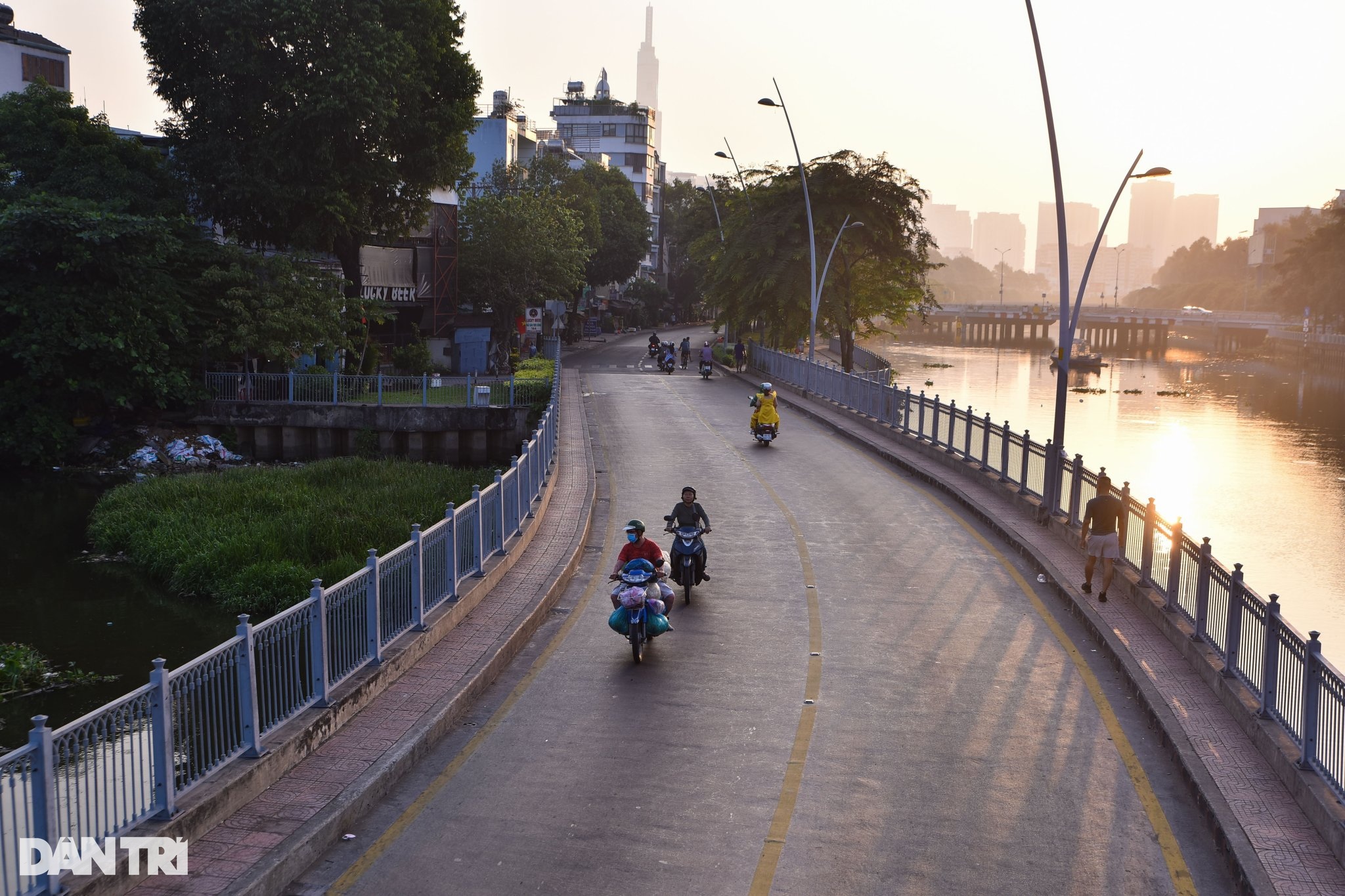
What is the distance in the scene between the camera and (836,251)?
5388 cm

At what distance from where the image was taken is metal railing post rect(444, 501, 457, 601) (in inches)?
501

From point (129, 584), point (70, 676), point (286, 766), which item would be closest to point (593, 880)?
point (286, 766)

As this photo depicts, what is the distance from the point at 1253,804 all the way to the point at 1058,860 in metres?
1.68

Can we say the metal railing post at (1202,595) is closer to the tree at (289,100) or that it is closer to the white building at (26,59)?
the tree at (289,100)

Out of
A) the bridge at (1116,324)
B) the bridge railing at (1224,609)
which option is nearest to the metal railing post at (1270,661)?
the bridge railing at (1224,609)

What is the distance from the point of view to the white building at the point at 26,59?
4931 centimetres

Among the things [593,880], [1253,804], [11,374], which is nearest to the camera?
[593,880]

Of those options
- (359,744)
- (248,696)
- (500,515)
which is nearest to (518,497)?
(500,515)

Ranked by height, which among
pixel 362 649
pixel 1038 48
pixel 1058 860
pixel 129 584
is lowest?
pixel 129 584

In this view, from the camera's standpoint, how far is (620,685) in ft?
37.7

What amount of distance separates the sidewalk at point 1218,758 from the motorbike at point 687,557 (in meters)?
4.56

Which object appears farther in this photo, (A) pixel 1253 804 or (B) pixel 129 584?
(B) pixel 129 584

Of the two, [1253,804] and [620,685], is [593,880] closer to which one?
[620,685]

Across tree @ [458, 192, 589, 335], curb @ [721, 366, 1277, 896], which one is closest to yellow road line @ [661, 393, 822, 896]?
curb @ [721, 366, 1277, 896]
